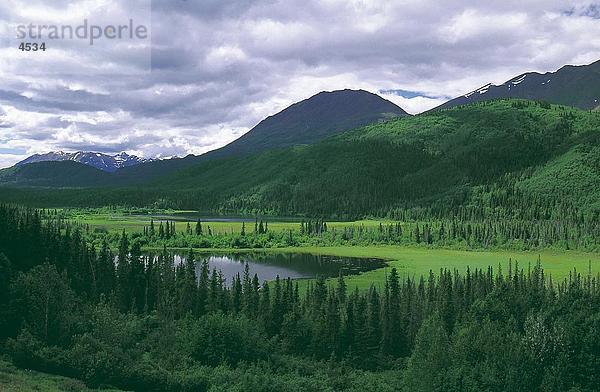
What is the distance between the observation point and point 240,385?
6244cm

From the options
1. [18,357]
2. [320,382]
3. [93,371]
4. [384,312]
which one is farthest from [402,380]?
[18,357]

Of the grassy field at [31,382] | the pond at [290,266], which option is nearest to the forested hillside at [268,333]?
the grassy field at [31,382]

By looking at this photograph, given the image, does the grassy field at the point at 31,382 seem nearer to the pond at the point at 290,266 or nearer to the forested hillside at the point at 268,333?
the forested hillside at the point at 268,333

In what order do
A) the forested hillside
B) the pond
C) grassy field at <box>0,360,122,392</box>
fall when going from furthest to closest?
the pond < the forested hillside < grassy field at <box>0,360,122,392</box>

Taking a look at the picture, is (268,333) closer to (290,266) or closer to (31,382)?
(31,382)

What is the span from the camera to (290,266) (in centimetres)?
17938

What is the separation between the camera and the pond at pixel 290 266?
162 m

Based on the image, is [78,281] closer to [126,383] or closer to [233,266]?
[126,383]

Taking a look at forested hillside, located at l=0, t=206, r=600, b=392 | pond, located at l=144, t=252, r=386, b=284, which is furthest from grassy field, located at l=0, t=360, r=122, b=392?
pond, located at l=144, t=252, r=386, b=284

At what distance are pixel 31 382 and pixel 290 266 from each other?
130 metres

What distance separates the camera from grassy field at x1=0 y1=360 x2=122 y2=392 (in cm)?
4747

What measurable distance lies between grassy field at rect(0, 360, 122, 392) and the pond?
91783mm

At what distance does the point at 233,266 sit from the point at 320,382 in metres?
107

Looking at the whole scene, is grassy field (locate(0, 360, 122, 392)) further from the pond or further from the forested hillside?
the pond
